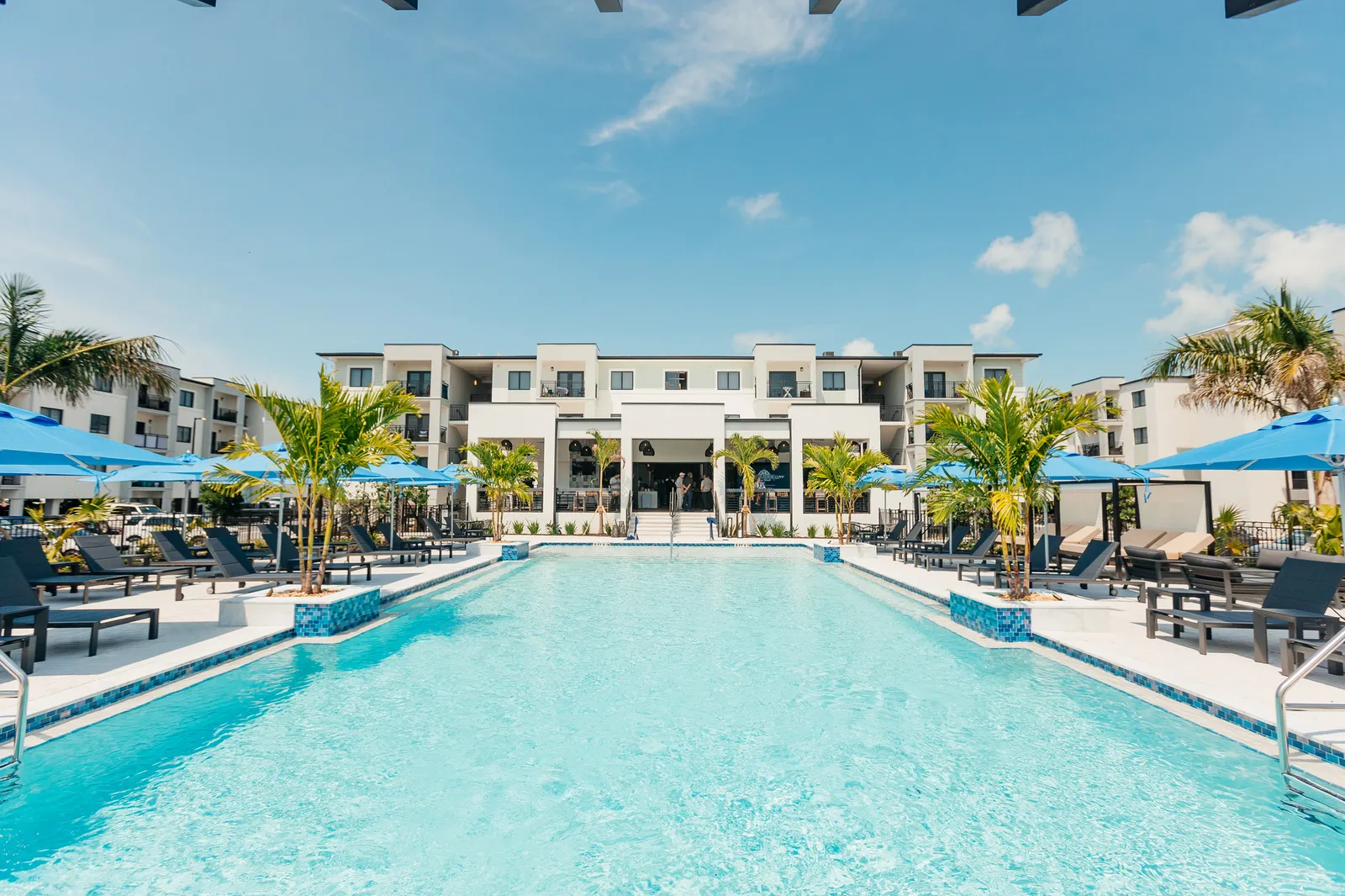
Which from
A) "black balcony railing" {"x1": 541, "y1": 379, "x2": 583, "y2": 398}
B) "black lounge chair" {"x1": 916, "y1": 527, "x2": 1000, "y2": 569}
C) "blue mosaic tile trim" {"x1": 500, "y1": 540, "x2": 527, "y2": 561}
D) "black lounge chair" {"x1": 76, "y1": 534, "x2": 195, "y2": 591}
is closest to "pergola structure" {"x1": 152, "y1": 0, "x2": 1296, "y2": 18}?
"black lounge chair" {"x1": 76, "y1": 534, "x2": 195, "y2": 591}

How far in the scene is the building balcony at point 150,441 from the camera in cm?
3888

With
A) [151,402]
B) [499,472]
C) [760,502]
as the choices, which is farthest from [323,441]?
[151,402]

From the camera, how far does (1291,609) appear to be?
6008 millimetres

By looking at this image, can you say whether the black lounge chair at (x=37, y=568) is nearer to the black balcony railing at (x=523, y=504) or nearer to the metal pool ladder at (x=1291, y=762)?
the metal pool ladder at (x=1291, y=762)

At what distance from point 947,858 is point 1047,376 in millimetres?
7435

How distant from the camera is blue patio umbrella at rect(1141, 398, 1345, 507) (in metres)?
5.66

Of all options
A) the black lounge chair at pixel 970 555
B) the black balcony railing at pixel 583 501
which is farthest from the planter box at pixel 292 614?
the black balcony railing at pixel 583 501

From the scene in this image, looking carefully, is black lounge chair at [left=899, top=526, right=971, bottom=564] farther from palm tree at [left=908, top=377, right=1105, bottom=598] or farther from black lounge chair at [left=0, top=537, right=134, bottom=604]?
black lounge chair at [left=0, top=537, right=134, bottom=604]

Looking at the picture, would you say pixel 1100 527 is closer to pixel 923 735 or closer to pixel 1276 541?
pixel 1276 541

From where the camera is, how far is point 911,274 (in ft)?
78.1

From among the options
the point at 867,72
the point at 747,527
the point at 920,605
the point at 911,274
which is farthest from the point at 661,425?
the point at 920,605

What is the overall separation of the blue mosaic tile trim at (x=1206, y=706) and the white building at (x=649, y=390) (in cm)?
1970

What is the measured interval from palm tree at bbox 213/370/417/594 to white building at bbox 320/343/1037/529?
17.3 meters

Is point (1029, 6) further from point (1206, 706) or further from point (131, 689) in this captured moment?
point (131, 689)
